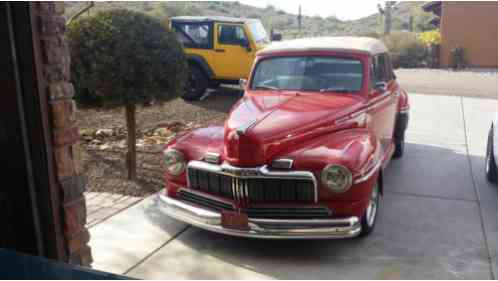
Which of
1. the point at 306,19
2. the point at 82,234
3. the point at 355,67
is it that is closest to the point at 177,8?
the point at 306,19

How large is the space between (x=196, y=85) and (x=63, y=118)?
1006cm

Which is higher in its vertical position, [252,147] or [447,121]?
[252,147]

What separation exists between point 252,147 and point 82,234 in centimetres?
181

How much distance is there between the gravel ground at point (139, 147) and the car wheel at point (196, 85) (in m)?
0.21

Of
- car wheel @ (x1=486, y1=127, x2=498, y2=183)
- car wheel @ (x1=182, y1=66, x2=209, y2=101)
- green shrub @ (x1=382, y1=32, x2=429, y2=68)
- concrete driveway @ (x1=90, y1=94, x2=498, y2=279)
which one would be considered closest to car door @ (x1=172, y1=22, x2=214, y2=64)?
car wheel @ (x1=182, y1=66, x2=209, y2=101)

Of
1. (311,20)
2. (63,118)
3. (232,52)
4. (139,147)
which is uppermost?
(311,20)

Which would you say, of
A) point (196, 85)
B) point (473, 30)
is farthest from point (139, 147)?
point (473, 30)

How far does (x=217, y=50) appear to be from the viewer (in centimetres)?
1250

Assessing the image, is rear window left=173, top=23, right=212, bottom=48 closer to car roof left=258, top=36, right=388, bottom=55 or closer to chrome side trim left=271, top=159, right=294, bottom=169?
car roof left=258, top=36, right=388, bottom=55

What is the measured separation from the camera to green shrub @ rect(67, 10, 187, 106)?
18.7 ft

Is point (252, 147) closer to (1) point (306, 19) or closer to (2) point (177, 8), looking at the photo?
(2) point (177, 8)

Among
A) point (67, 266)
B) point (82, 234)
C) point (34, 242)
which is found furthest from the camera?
point (82, 234)

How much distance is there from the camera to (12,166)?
2475 mm

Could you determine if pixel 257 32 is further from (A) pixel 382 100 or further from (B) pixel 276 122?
(B) pixel 276 122
